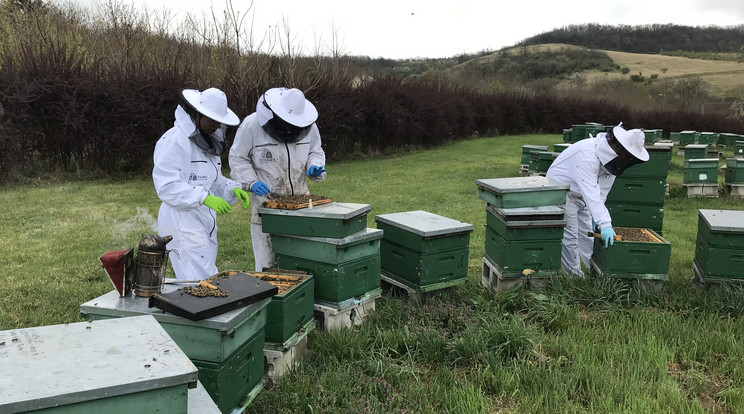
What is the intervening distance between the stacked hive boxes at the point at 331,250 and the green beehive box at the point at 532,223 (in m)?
1.25

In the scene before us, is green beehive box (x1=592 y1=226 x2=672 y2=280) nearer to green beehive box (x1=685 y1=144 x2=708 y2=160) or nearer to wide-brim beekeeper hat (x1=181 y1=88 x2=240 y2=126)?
wide-brim beekeeper hat (x1=181 y1=88 x2=240 y2=126)

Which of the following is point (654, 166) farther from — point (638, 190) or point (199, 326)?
point (199, 326)

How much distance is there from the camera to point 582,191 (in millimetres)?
4949

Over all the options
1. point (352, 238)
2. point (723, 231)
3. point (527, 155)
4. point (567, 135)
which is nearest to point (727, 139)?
point (567, 135)

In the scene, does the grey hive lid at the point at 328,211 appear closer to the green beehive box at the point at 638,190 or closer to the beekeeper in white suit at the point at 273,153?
the beekeeper in white suit at the point at 273,153

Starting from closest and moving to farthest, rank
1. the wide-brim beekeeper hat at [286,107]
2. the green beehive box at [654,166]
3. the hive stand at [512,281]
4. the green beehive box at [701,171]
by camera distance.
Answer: the wide-brim beekeeper hat at [286,107] → the hive stand at [512,281] → the green beehive box at [654,166] → the green beehive box at [701,171]

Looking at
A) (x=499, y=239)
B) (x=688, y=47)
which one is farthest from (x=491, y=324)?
(x=688, y=47)

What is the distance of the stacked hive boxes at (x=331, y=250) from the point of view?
3682mm

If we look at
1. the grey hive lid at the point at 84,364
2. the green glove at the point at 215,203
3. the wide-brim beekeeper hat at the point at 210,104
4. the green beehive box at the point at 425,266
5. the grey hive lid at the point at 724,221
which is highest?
the wide-brim beekeeper hat at the point at 210,104

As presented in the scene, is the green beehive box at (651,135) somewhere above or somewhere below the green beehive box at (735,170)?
above

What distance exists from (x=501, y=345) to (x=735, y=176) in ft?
33.0

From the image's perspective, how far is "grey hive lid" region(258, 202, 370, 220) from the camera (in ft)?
11.9

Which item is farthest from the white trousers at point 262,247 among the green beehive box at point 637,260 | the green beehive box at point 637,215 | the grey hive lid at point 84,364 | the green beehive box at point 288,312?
the green beehive box at point 637,215

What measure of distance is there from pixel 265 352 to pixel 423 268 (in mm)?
1585
